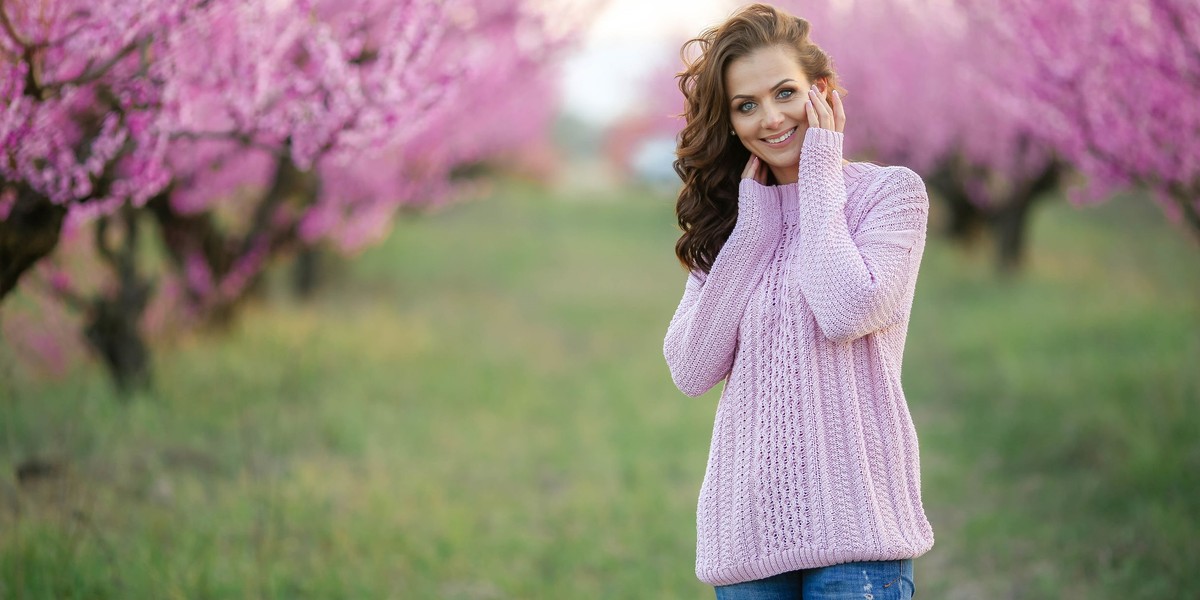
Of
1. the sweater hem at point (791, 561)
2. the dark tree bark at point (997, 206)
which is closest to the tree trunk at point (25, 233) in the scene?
the sweater hem at point (791, 561)

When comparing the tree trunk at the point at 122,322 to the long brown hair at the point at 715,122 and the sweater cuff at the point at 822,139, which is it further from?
the sweater cuff at the point at 822,139

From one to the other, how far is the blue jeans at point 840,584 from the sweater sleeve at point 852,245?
17.7 inches

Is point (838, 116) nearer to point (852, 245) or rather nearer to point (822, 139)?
point (822, 139)

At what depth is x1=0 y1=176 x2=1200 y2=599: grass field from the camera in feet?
14.3

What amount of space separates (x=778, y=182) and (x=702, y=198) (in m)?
0.18

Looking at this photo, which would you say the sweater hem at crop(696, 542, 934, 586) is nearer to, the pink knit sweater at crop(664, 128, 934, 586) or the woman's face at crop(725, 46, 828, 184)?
the pink knit sweater at crop(664, 128, 934, 586)

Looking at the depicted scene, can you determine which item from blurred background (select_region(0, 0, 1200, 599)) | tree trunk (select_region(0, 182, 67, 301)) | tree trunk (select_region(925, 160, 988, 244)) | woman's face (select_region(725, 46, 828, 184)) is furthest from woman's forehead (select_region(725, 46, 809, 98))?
tree trunk (select_region(925, 160, 988, 244))

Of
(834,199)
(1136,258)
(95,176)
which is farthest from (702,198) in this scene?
(1136,258)

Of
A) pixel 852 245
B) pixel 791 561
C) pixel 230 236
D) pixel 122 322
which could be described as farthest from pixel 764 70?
pixel 230 236

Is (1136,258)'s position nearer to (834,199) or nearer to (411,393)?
(411,393)

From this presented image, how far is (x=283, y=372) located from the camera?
7.44 m

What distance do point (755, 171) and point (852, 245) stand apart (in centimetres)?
33

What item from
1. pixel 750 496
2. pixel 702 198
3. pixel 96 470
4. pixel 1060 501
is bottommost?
pixel 96 470

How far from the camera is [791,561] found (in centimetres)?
213
